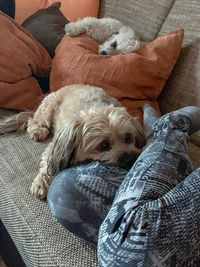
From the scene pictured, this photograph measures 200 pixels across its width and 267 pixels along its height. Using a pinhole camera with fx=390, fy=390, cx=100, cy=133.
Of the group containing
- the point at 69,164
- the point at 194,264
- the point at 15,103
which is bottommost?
the point at 15,103

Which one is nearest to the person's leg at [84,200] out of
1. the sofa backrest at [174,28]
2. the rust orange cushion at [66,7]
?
the sofa backrest at [174,28]

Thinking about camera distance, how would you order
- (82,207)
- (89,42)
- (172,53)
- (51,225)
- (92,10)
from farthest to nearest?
1. (92,10)
2. (89,42)
3. (172,53)
4. (51,225)
5. (82,207)

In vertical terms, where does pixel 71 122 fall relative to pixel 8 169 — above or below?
above

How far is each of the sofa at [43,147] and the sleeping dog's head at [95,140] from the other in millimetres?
169

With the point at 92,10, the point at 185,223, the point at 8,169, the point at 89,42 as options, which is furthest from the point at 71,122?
the point at 92,10

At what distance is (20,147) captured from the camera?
164 cm

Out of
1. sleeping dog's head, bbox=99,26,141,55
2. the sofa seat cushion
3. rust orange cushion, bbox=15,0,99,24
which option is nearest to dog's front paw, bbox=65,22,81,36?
sleeping dog's head, bbox=99,26,141,55

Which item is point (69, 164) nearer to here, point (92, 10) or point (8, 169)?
point (8, 169)

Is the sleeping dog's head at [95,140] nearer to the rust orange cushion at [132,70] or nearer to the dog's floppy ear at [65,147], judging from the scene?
the dog's floppy ear at [65,147]

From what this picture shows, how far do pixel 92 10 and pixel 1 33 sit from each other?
0.78 meters

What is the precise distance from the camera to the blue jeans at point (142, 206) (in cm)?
89

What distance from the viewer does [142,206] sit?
3.07 ft

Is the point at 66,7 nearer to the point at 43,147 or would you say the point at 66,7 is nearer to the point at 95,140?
the point at 43,147

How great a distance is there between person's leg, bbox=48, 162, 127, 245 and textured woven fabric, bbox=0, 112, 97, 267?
2.1 inches
